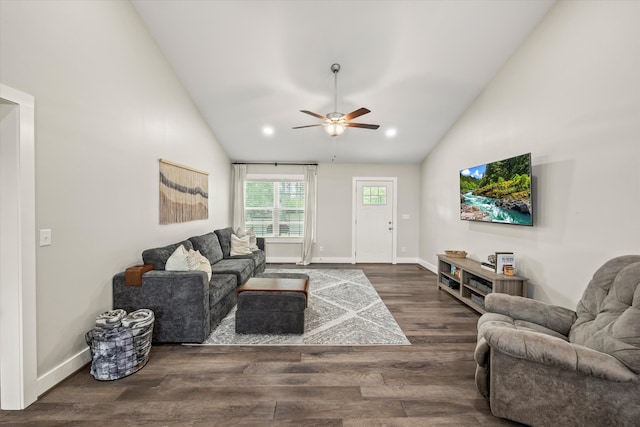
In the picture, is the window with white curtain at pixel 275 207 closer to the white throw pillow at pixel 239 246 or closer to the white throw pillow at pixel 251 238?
the white throw pillow at pixel 251 238

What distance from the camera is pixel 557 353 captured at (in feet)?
5.08

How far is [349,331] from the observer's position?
3.02m

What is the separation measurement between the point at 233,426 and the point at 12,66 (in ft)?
9.21

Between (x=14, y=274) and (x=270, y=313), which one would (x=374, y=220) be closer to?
(x=270, y=313)

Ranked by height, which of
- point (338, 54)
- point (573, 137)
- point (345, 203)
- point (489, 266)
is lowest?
point (489, 266)

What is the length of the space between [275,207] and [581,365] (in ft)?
19.5

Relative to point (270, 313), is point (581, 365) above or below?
above

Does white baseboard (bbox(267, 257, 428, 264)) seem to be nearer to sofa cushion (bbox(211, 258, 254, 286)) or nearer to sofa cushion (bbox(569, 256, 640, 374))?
sofa cushion (bbox(211, 258, 254, 286))

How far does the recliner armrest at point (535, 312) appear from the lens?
2057 millimetres

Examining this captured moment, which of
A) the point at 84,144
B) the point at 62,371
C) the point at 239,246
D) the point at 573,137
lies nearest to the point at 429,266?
the point at 573,137

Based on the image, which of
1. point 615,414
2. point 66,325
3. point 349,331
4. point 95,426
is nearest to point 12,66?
point 66,325

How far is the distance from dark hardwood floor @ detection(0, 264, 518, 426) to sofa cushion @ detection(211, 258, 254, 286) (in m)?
1.29

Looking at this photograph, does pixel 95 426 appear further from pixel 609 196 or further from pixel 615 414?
pixel 609 196

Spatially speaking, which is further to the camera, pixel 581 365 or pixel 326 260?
pixel 326 260
